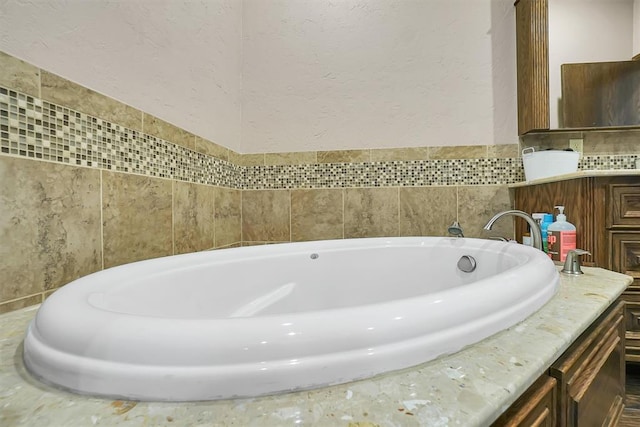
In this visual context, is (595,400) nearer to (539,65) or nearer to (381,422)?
(381,422)

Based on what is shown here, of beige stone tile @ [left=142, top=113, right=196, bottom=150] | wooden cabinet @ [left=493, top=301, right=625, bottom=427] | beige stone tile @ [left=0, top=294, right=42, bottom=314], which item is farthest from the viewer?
beige stone tile @ [left=142, top=113, right=196, bottom=150]

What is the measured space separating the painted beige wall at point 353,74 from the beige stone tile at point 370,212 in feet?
0.86

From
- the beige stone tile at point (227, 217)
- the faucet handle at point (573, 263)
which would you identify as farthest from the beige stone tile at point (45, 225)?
the faucet handle at point (573, 263)

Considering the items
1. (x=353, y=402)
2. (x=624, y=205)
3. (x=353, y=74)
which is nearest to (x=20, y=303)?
(x=353, y=402)

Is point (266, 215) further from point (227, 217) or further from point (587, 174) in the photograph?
point (587, 174)

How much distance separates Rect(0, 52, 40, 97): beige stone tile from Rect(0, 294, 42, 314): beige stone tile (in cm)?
45

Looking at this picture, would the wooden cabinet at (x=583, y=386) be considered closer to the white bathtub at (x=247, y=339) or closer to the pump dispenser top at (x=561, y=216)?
the white bathtub at (x=247, y=339)

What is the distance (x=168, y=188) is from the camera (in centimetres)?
110

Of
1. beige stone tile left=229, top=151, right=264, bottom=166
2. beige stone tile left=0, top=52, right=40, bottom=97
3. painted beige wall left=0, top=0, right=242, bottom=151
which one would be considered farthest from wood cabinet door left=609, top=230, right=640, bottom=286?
beige stone tile left=0, top=52, right=40, bottom=97

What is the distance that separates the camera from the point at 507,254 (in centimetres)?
102

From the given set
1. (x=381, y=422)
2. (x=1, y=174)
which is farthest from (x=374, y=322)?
(x=1, y=174)

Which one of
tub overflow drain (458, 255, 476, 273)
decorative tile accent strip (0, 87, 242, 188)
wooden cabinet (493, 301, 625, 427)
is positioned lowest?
wooden cabinet (493, 301, 625, 427)

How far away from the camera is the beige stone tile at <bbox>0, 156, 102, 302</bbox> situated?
620mm

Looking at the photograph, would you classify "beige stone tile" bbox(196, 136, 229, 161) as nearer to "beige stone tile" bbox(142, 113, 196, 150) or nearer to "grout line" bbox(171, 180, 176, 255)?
"beige stone tile" bbox(142, 113, 196, 150)
